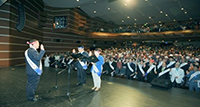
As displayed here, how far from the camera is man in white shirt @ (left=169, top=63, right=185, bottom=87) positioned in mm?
5980

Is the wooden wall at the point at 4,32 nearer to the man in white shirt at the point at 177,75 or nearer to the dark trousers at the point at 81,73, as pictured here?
the dark trousers at the point at 81,73

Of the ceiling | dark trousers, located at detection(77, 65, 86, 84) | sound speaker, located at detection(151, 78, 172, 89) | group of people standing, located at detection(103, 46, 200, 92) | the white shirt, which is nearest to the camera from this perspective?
sound speaker, located at detection(151, 78, 172, 89)

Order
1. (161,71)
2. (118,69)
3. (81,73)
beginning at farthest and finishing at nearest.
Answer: (118,69) → (161,71) → (81,73)

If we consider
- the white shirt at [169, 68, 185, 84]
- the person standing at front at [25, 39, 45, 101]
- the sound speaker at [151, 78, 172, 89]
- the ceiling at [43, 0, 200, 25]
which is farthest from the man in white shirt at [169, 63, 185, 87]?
the ceiling at [43, 0, 200, 25]

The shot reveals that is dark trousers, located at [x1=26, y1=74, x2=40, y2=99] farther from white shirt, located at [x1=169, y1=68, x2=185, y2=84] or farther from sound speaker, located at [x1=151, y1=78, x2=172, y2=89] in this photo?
white shirt, located at [x1=169, y1=68, x2=185, y2=84]

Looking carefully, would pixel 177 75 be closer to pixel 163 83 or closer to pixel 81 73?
pixel 163 83

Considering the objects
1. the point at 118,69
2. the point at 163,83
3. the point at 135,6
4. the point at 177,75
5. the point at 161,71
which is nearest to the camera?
the point at 163,83

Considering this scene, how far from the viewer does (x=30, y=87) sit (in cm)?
348

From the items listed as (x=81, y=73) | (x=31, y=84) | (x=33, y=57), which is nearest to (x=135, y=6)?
(x=81, y=73)

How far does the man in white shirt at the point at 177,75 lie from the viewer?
5.98 m

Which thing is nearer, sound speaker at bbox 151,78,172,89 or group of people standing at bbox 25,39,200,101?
group of people standing at bbox 25,39,200,101

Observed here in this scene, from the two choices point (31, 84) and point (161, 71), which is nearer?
point (31, 84)

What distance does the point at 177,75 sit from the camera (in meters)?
6.03

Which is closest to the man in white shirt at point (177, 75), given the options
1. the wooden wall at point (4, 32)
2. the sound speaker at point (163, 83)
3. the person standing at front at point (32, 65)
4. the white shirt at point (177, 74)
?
the white shirt at point (177, 74)
